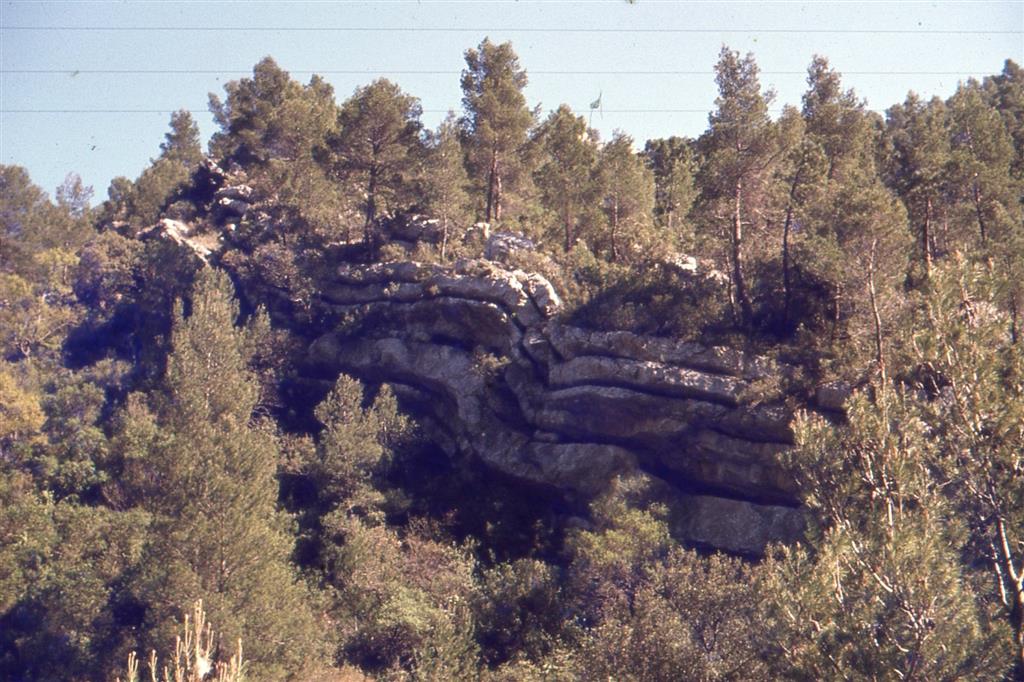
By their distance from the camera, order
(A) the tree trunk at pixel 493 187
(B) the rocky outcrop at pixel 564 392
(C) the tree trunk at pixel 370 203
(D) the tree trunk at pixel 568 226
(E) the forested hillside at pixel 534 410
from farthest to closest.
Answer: (A) the tree trunk at pixel 493 187 → (C) the tree trunk at pixel 370 203 → (D) the tree trunk at pixel 568 226 → (B) the rocky outcrop at pixel 564 392 → (E) the forested hillside at pixel 534 410

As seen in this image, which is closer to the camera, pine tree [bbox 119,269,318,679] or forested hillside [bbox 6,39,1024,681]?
forested hillside [bbox 6,39,1024,681]

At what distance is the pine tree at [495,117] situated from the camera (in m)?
44.4

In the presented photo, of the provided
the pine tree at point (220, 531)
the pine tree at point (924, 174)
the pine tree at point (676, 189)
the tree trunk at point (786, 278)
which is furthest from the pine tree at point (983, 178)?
the pine tree at point (220, 531)

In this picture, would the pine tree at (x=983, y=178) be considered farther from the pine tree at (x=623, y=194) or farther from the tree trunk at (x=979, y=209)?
the pine tree at (x=623, y=194)

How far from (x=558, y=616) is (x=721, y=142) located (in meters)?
20.1

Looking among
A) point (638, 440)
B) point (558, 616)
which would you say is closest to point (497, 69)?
point (638, 440)

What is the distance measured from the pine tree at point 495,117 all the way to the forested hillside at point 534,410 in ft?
0.67

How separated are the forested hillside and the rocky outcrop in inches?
6.2

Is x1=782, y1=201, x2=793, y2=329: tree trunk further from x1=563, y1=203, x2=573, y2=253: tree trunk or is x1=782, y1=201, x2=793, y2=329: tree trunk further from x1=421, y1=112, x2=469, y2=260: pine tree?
x1=421, y1=112, x2=469, y2=260: pine tree

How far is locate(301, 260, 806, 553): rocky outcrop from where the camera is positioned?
96.2 feet

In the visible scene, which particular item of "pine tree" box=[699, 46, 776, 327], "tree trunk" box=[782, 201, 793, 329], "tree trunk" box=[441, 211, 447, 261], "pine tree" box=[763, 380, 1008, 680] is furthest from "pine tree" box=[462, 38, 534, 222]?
"pine tree" box=[763, 380, 1008, 680]

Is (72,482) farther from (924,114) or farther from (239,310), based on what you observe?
(924,114)

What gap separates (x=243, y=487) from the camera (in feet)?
94.5

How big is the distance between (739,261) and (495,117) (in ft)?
58.3
